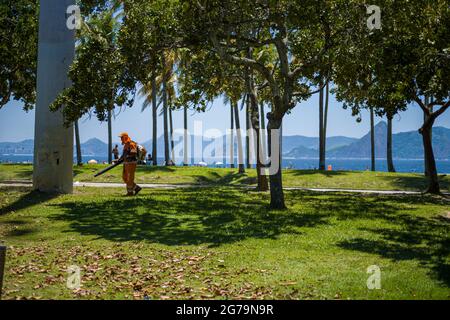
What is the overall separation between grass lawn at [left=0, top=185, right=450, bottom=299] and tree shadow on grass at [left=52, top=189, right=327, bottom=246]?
0.03m

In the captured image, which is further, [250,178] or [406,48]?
[250,178]

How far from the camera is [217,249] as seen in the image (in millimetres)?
10391

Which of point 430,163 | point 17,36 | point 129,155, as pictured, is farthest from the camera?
point 17,36

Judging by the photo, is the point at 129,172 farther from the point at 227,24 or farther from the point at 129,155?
the point at 227,24

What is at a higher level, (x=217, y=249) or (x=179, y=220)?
(x=179, y=220)

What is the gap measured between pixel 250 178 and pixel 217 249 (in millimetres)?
23666

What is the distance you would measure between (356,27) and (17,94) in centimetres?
2128

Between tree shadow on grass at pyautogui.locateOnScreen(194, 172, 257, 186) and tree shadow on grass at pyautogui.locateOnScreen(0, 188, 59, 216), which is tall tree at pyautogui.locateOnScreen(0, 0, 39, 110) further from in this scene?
tree shadow on grass at pyautogui.locateOnScreen(194, 172, 257, 186)

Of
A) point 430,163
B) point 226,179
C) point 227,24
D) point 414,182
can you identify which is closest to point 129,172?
point 227,24

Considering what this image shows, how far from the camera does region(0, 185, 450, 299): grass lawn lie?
7.61 meters

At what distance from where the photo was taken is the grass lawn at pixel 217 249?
25.0ft

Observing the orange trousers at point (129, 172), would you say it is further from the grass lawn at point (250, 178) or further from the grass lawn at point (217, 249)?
the grass lawn at point (250, 178)

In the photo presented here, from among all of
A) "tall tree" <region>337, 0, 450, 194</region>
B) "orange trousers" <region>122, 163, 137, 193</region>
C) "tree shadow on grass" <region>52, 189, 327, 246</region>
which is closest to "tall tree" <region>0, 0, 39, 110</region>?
"orange trousers" <region>122, 163, 137, 193</region>
